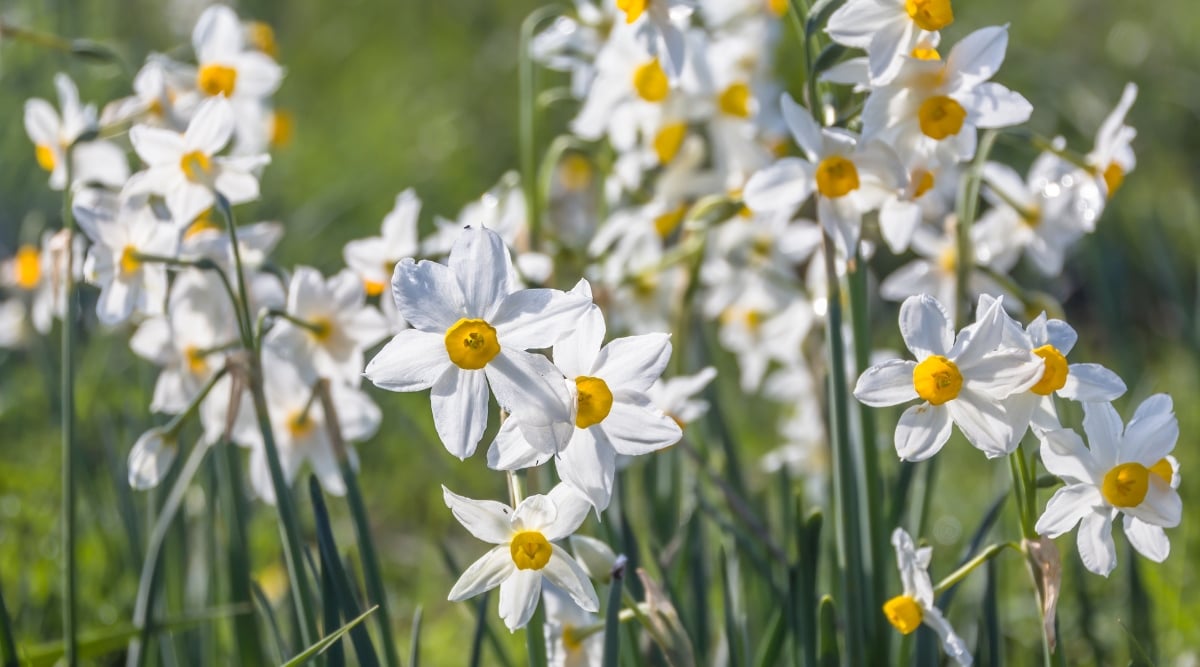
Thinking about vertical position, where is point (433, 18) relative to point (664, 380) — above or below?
above

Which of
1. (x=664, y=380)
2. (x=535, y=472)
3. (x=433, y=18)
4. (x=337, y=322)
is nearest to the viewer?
(x=337, y=322)

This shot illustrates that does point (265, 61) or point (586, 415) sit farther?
point (265, 61)

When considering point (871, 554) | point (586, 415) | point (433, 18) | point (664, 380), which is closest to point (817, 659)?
point (871, 554)

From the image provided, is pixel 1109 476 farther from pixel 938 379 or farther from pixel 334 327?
pixel 334 327

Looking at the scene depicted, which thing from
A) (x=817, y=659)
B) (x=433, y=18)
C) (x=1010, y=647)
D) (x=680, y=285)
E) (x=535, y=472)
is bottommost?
(x=1010, y=647)

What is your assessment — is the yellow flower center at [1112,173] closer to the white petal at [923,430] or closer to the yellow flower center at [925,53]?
the yellow flower center at [925,53]

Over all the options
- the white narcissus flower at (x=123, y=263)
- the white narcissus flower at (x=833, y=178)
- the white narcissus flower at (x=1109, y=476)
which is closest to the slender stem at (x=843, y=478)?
the white narcissus flower at (x=833, y=178)

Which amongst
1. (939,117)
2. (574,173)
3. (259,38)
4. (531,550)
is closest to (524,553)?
(531,550)

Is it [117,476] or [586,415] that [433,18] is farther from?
[586,415]
